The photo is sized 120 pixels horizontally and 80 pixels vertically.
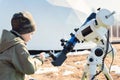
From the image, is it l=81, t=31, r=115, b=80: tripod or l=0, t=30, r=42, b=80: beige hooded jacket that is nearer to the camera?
l=0, t=30, r=42, b=80: beige hooded jacket

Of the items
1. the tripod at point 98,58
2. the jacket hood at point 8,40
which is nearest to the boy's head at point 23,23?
A: the jacket hood at point 8,40

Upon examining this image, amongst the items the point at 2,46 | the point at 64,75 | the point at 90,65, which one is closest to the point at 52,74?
the point at 64,75

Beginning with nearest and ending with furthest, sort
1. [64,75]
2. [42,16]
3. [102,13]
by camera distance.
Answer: [102,13] < [64,75] < [42,16]

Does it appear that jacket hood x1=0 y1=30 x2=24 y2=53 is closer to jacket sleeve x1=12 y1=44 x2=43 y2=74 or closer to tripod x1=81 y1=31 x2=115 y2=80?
jacket sleeve x1=12 y1=44 x2=43 y2=74

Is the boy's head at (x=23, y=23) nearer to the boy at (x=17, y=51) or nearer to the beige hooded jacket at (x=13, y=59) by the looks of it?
the boy at (x=17, y=51)

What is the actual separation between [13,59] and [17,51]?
0.31ft

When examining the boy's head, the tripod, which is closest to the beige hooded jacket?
the boy's head

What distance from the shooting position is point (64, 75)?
1116cm

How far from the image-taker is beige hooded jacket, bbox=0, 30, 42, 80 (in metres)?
4.21

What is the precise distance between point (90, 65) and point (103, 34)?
45 centimetres

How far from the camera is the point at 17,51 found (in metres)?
4.23

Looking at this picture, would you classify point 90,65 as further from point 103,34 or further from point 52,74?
point 52,74

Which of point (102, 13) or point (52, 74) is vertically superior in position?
point (102, 13)

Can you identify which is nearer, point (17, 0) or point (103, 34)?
point (103, 34)
